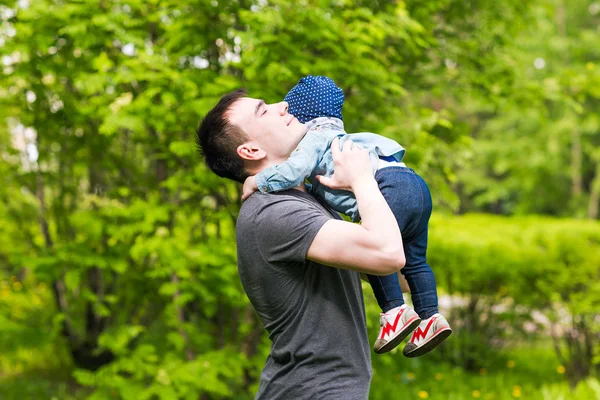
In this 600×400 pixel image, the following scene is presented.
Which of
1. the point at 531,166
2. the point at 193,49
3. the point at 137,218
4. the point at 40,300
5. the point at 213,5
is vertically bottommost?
the point at 531,166

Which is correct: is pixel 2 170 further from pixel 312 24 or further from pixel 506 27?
pixel 506 27

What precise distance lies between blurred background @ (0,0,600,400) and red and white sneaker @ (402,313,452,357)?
6.33ft

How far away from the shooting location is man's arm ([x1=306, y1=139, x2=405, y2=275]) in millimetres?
1709

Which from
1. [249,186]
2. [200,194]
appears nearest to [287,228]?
[249,186]

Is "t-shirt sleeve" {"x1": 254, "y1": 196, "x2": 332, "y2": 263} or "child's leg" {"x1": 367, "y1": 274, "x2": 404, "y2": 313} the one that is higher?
"t-shirt sleeve" {"x1": 254, "y1": 196, "x2": 332, "y2": 263}

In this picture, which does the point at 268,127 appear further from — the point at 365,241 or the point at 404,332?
the point at 404,332

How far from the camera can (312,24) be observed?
3.72m

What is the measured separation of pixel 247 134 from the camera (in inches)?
78.4

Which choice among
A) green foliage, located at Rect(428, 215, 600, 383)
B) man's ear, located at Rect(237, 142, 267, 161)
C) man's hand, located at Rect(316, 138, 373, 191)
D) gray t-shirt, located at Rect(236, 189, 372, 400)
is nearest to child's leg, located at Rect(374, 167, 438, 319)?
man's hand, located at Rect(316, 138, 373, 191)

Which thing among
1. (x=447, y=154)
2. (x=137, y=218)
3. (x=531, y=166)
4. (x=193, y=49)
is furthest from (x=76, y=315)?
(x=531, y=166)

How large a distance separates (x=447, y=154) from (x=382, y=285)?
3.25m

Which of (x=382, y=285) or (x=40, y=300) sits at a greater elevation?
(x=382, y=285)

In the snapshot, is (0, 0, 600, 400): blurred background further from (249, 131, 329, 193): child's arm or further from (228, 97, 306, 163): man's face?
(249, 131, 329, 193): child's arm

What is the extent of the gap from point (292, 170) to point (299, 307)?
0.39 metres
